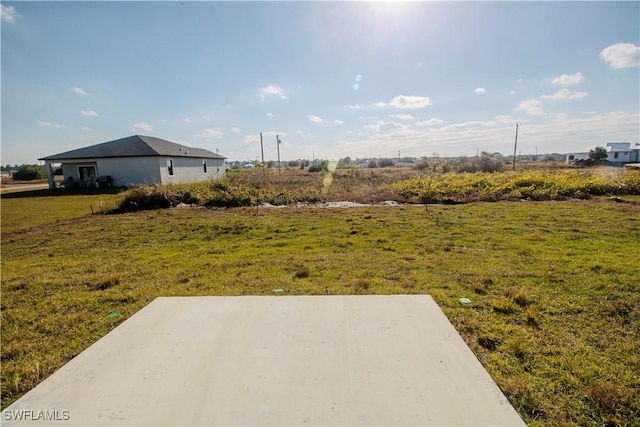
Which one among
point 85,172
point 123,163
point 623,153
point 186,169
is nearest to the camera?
point 123,163

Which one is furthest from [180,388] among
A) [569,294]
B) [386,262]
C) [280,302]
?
[569,294]

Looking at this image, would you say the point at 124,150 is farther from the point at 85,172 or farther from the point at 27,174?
the point at 27,174

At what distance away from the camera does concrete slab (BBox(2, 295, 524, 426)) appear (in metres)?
1.47

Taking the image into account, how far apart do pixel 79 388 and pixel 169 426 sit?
2.39ft

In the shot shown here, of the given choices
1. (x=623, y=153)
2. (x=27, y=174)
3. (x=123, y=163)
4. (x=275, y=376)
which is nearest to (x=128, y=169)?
(x=123, y=163)

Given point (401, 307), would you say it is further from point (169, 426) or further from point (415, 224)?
point (415, 224)

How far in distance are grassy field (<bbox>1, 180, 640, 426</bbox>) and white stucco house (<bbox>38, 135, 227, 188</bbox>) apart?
1173cm

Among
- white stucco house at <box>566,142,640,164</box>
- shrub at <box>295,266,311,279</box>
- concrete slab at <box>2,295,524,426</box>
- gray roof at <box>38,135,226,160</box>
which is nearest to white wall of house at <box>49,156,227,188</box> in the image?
gray roof at <box>38,135,226,160</box>

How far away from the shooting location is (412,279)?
3.53m

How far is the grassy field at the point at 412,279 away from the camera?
6.36ft

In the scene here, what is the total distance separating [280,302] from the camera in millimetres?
2775

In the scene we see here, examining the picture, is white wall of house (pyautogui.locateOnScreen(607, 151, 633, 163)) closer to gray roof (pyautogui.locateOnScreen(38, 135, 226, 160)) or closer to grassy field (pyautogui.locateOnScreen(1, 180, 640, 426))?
grassy field (pyautogui.locateOnScreen(1, 180, 640, 426))

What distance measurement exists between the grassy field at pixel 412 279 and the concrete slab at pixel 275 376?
346 millimetres

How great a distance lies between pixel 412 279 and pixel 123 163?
21285 millimetres
